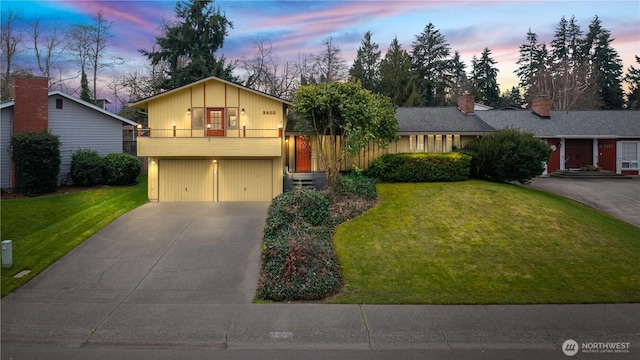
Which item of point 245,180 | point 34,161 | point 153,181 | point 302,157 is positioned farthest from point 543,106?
point 34,161

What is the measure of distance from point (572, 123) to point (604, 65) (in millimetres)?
34022

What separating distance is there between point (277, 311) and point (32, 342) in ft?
13.8

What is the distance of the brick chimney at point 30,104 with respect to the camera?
19.7 metres

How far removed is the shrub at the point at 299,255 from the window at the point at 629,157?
76.9 feet

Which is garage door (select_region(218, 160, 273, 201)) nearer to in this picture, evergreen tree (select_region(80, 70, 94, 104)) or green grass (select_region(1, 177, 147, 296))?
green grass (select_region(1, 177, 147, 296))

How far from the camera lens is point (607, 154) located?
2639 cm

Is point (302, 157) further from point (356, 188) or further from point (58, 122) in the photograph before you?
point (58, 122)

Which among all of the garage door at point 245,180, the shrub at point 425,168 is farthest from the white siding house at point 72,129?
the shrub at point 425,168

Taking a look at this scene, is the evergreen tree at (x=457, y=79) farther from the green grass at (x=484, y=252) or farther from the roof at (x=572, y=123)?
the green grass at (x=484, y=252)

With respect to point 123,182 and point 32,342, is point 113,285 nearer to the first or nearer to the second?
point 32,342

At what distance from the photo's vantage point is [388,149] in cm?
2141

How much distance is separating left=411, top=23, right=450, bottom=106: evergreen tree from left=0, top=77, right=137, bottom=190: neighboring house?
37.6 meters

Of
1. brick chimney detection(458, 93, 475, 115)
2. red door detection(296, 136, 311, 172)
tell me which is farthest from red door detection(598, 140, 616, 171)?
red door detection(296, 136, 311, 172)

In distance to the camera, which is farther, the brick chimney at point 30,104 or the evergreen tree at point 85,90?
the evergreen tree at point 85,90
